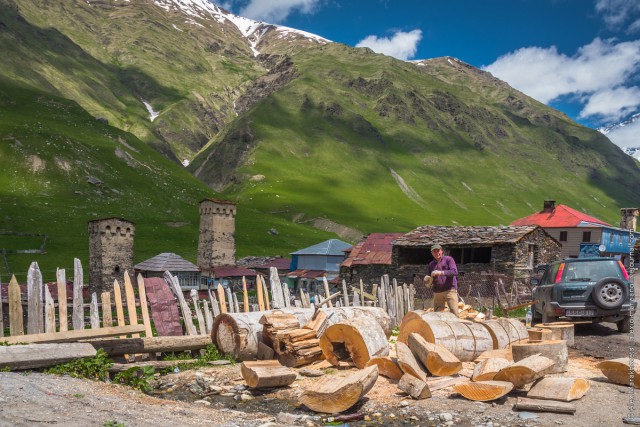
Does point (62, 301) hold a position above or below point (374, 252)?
below

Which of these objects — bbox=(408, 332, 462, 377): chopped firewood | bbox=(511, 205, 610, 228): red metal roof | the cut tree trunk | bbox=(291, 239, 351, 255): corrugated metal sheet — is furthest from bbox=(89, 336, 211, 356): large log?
bbox=(511, 205, 610, 228): red metal roof

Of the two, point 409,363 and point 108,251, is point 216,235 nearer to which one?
point 108,251

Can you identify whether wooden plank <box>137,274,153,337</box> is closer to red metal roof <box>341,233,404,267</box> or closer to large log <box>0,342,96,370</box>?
large log <box>0,342,96,370</box>

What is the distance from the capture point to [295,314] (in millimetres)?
13547

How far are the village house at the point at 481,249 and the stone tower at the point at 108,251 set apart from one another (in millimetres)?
30712

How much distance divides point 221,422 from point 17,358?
160 inches

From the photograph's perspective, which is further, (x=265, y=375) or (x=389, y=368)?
(x=389, y=368)

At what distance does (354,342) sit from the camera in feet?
37.7

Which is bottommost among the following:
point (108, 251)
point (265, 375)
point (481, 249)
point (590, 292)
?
point (265, 375)

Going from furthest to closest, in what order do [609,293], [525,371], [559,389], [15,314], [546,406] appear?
[609,293] < [15,314] < [525,371] < [559,389] < [546,406]

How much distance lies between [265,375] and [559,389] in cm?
504

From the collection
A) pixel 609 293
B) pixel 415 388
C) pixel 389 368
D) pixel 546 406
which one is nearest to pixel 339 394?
pixel 415 388

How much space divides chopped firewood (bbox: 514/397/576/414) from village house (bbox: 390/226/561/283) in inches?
1064

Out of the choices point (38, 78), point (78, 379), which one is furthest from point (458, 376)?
point (38, 78)
